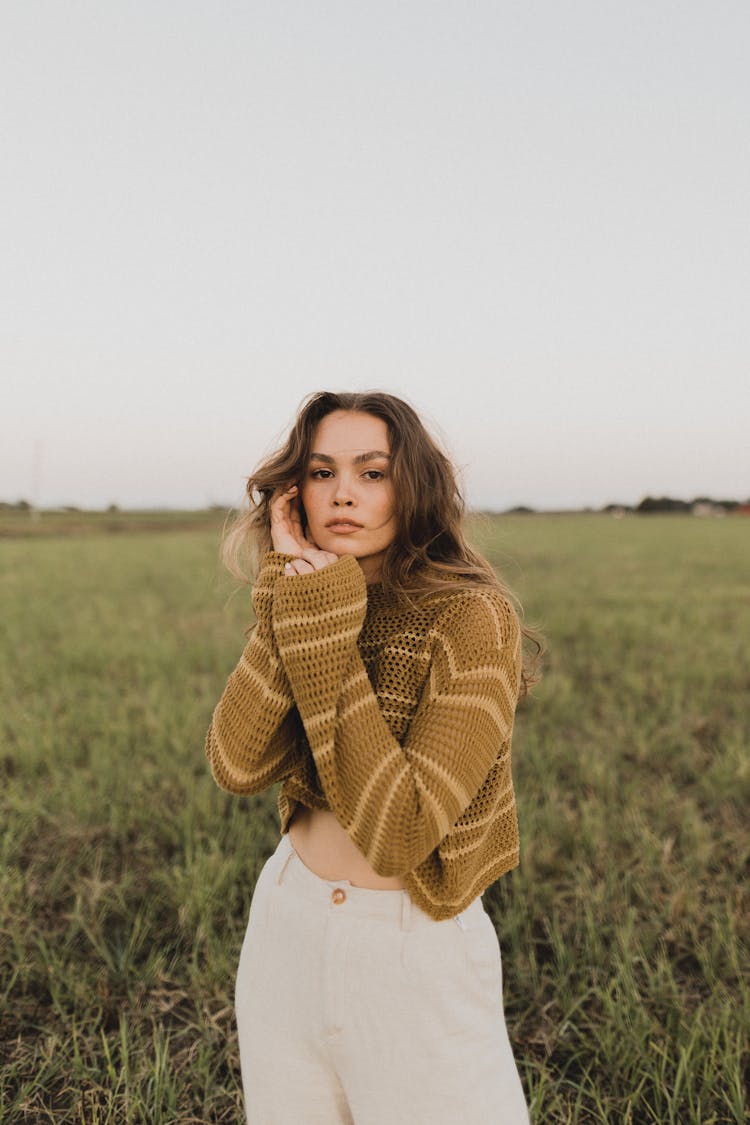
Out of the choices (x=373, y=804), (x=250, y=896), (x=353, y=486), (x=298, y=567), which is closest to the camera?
(x=373, y=804)

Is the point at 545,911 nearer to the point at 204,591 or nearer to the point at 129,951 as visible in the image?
the point at 129,951

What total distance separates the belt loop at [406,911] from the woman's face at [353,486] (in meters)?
0.66

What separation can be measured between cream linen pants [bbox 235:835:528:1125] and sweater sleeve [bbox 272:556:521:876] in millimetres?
214

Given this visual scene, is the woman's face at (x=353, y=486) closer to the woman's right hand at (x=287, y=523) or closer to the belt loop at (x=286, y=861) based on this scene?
the woman's right hand at (x=287, y=523)

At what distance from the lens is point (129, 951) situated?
99.7 inches

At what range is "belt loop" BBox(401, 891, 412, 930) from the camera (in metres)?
1.25

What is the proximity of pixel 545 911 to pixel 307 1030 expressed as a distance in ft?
6.05

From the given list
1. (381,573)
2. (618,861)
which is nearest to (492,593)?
(381,573)

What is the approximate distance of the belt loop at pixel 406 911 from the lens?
125cm

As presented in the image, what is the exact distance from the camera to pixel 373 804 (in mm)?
1131

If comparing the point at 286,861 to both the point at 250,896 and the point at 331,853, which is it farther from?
the point at 250,896

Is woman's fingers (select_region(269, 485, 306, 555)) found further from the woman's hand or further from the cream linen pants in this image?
the cream linen pants

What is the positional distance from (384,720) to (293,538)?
1.45 feet

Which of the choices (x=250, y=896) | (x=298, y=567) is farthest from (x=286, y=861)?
(x=250, y=896)
